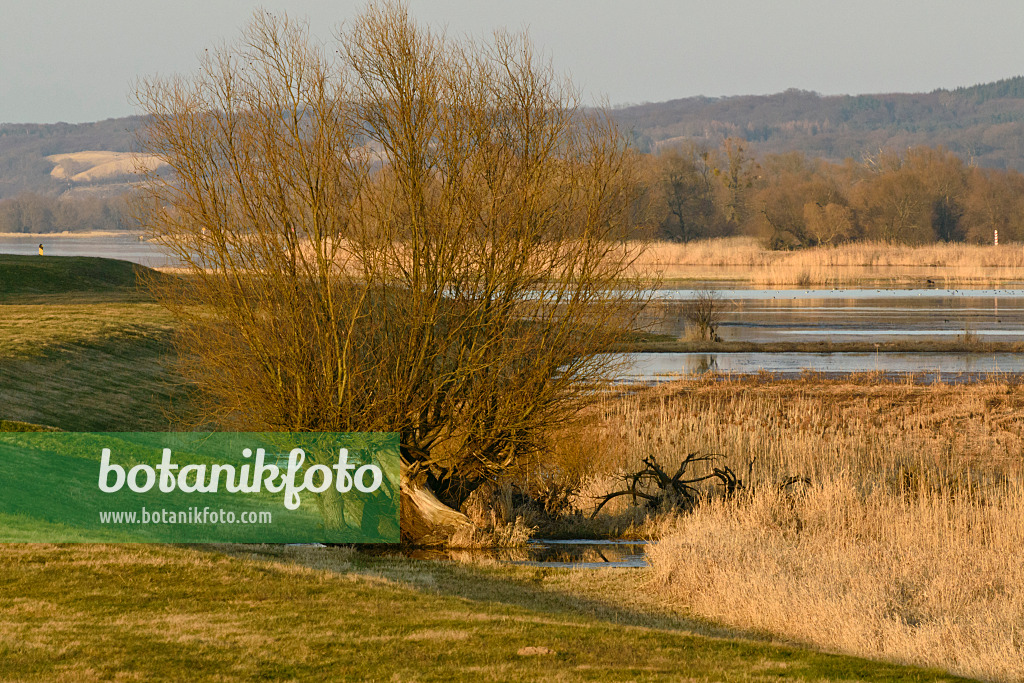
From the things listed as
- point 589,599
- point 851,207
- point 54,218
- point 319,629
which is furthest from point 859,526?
point 54,218

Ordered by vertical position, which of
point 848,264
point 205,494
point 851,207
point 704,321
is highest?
point 851,207

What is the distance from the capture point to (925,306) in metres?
50.8

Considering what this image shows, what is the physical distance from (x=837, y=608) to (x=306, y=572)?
4.92 metres

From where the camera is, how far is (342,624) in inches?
354

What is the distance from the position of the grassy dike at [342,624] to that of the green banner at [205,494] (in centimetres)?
92

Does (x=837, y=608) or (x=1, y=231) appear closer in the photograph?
(x=837, y=608)

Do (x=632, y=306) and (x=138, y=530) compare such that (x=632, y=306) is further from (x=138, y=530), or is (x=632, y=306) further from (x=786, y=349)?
(x=786, y=349)

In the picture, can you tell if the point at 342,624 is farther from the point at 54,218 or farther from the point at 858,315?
the point at 54,218

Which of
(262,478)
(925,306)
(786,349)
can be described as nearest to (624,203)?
(262,478)

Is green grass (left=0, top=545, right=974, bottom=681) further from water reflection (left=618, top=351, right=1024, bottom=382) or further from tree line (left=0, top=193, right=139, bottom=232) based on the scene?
tree line (left=0, top=193, right=139, bottom=232)

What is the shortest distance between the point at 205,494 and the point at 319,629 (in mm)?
6566

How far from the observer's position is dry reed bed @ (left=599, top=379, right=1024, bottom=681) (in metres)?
9.33

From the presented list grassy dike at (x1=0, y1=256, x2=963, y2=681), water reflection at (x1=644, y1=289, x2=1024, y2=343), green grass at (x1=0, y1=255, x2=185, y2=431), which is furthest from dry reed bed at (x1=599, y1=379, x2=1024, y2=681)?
water reflection at (x1=644, y1=289, x2=1024, y2=343)

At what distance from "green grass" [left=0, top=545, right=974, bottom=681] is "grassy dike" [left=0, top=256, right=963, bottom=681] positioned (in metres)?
0.02
